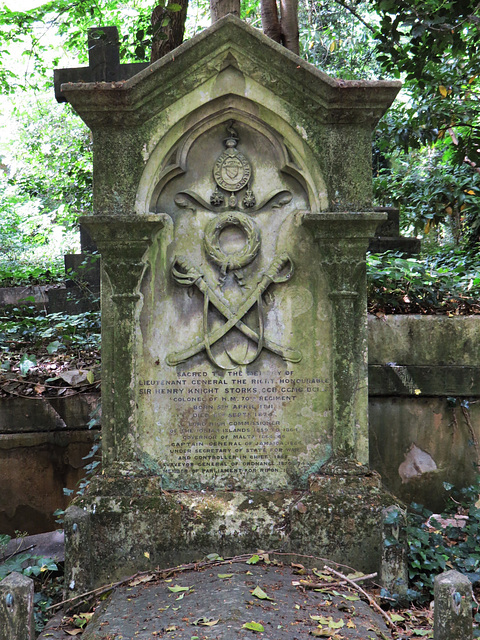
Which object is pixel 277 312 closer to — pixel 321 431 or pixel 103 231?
pixel 321 431

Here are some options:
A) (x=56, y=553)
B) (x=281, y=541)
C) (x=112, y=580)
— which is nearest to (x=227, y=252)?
(x=281, y=541)

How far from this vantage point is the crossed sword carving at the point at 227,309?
12.8 feet

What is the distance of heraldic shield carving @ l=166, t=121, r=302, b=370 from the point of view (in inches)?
154

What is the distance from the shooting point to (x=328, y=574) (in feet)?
11.5

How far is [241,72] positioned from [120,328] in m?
1.84

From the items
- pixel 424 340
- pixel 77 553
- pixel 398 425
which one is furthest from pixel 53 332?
pixel 424 340

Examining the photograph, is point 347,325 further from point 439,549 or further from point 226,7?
point 226,7

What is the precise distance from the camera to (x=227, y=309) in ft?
12.9

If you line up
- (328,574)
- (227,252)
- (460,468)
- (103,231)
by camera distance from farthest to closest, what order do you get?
(460,468) < (227,252) < (103,231) < (328,574)

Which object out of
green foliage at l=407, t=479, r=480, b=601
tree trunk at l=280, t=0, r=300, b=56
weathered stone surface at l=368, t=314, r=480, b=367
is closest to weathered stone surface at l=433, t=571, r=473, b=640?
green foliage at l=407, t=479, r=480, b=601

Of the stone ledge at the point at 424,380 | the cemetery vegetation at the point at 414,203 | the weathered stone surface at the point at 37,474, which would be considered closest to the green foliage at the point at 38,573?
the cemetery vegetation at the point at 414,203

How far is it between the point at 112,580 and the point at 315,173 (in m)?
2.90

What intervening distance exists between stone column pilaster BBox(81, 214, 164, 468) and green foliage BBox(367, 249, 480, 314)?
84.0 inches

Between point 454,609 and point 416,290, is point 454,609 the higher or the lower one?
the lower one
